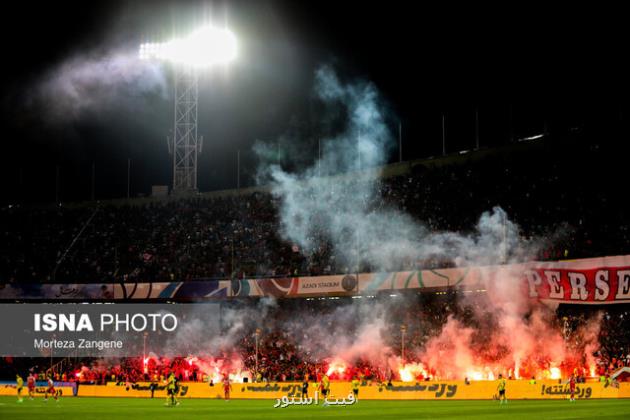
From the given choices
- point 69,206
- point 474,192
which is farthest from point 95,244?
point 474,192

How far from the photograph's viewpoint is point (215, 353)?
51.0m

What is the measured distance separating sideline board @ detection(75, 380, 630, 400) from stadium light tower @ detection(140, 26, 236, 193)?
46.6 feet

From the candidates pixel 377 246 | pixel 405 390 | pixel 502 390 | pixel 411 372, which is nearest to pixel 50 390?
pixel 405 390

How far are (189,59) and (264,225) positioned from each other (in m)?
10.8

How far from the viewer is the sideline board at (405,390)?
114 feet

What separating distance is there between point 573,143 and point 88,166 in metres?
36.3

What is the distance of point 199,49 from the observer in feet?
165

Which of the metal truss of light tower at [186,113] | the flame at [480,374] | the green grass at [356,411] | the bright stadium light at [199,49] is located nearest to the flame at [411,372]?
the flame at [480,374]

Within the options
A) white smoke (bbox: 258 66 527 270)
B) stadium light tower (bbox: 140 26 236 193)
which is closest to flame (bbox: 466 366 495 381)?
white smoke (bbox: 258 66 527 270)

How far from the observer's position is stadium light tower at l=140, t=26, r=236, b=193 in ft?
165

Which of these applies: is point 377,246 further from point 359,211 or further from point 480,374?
point 480,374

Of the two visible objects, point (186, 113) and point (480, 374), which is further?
point (186, 113)

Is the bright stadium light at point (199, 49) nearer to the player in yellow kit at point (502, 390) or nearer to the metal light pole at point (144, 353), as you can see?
the metal light pole at point (144, 353)

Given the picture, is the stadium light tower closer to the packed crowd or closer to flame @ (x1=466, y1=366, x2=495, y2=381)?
the packed crowd
